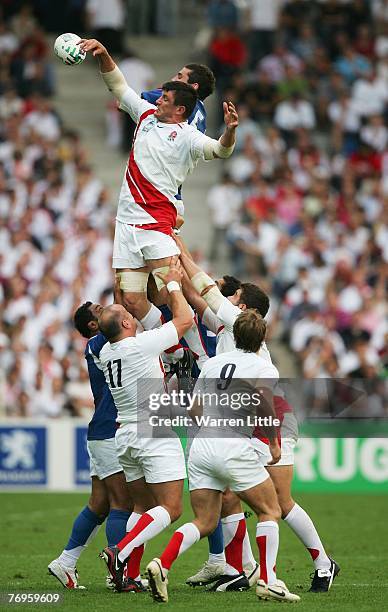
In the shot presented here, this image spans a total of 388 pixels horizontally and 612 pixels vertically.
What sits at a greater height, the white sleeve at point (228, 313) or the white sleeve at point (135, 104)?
the white sleeve at point (135, 104)

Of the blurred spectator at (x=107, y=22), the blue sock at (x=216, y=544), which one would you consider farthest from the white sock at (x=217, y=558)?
the blurred spectator at (x=107, y=22)

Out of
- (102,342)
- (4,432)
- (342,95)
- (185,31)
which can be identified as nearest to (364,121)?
(342,95)

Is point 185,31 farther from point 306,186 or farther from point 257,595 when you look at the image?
point 257,595

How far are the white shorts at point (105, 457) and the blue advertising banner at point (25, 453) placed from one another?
8.13 metres

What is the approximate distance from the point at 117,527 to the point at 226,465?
5.11 feet

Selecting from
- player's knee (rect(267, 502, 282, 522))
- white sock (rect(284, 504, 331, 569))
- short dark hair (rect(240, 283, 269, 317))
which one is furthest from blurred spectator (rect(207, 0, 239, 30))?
player's knee (rect(267, 502, 282, 522))

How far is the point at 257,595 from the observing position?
1027cm

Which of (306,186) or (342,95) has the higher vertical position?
(342,95)

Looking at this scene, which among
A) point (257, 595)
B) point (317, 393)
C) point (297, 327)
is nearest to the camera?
point (257, 595)

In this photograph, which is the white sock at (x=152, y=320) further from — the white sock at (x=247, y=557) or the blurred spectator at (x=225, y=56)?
the blurred spectator at (x=225, y=56)

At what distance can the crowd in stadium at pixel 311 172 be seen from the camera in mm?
22266

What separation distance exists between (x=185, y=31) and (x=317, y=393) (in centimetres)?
1270

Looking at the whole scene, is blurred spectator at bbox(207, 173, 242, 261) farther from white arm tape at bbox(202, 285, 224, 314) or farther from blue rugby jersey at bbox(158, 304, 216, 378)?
white arm tape at bbox(202, 285, 224, 314)

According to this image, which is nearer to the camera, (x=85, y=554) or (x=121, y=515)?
(x=121, y=515)
